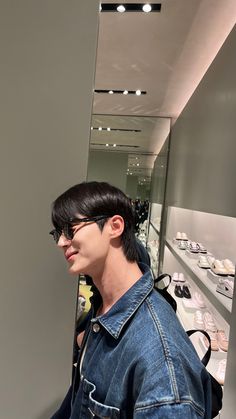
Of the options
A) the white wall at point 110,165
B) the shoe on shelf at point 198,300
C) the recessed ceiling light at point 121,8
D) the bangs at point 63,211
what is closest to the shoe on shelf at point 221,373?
the shoe on shelf at point 198,300

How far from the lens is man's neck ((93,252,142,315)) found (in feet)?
1.72

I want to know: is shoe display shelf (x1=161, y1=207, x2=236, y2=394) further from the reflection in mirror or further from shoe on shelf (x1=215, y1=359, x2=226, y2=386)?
the reflection in mirror

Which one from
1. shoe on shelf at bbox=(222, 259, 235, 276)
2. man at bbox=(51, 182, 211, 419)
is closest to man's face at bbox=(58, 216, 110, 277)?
man at bbox=(51, 182, 211, 419)

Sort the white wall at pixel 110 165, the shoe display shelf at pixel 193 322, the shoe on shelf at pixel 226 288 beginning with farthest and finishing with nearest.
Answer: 1. the white wall at pixel 110 165
2. the shoe display shelf at pixel 193 322
3. the shoe on shelf at pixel 226 288

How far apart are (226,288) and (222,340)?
541 millimetres

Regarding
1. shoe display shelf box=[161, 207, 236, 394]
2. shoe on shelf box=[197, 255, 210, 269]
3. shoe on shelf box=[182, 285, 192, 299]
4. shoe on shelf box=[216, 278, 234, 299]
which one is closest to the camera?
shoe on shelf box=[216, 278, 234, 299]

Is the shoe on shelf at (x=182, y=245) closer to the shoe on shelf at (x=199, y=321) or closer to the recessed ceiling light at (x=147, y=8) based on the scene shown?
the shoe on shelf at (x=199, y=321)

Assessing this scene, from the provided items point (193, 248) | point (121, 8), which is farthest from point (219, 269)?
point (121, 8)

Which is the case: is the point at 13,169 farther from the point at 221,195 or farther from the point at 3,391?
the point at 221,195

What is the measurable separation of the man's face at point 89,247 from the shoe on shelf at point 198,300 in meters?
2.12

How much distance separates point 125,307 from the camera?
0.48 m

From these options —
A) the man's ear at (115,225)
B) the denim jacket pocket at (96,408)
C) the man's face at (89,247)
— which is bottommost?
the denim jacket pocket at (96,408)

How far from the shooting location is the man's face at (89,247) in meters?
0.51

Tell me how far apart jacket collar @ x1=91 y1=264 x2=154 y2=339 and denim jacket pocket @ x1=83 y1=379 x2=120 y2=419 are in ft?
0.33
